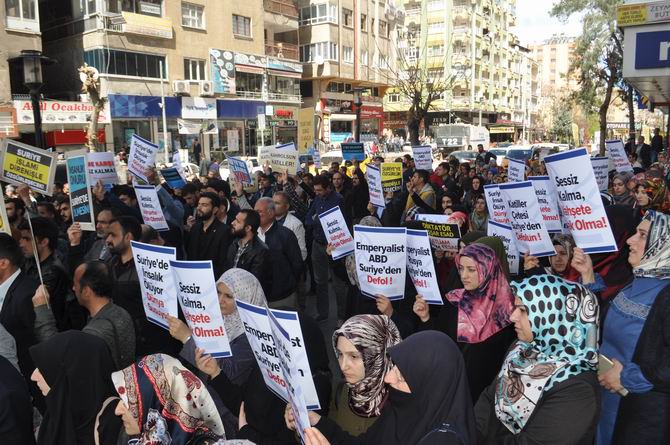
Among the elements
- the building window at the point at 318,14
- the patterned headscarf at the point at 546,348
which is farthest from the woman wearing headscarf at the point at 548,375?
the building window at the point at 318,14

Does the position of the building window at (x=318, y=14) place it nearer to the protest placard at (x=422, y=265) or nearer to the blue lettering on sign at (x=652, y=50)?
the blue lettering on sign at (x=652, y=50)

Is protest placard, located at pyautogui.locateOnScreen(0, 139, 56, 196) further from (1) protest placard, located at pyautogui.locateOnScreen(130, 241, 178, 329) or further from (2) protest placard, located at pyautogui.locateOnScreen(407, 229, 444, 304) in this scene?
(2) protest placard, located at pyautogui.locateOnScreen(407, 229, 444, 304)

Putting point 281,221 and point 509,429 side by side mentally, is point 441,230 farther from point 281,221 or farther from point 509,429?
point 509,429

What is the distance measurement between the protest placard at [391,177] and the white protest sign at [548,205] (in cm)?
401

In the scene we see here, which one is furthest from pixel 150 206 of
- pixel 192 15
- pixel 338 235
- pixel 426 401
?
pixel 192 15

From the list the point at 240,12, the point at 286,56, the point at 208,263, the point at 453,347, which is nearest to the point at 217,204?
the point at 208,263

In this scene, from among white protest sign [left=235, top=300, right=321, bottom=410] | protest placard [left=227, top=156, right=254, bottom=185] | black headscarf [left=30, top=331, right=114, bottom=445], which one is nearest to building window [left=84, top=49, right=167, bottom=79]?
protest placard [left=227, top=156, right=254, bottom=185]

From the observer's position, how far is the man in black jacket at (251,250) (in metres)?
5.38

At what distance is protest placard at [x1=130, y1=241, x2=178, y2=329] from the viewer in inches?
159

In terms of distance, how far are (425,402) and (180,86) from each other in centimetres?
3464

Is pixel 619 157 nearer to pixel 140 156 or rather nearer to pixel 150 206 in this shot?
pixel 150 206

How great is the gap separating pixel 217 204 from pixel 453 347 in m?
4.95

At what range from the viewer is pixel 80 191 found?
6.55 m

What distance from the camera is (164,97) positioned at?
3338 cm
